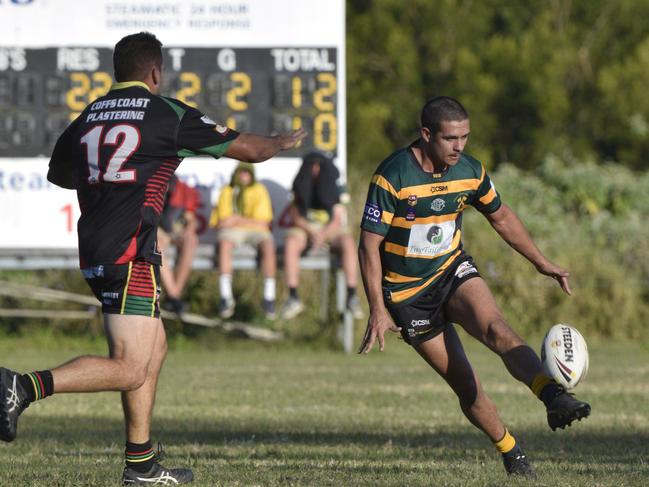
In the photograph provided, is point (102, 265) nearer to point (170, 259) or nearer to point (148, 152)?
point (148, 152)

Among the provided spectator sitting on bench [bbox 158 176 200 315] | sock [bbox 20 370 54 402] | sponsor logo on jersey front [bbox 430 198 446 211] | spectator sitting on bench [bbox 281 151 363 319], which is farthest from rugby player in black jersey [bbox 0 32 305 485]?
spectator sitting on bench [bbox 158 176 200 315]

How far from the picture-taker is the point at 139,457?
21.6ft

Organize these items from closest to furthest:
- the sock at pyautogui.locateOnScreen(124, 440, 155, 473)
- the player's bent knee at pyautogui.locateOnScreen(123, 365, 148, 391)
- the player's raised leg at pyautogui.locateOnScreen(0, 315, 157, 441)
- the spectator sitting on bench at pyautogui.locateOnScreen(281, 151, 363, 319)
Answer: the player's raised leg at pyautogui.locateOnScreen(0, 315, 157, 441) → the player's bent knee at pyautogui.locateOnScreen(123, 365, 148, 391) → the sock at pyautogui.locateOnScreen(124, 440, 155, 473) → the spectator sitting on bench at pyautogui.locateOnScreen(281, 151, 363, 319)

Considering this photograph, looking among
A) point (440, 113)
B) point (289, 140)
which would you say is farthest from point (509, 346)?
point (289, 140)

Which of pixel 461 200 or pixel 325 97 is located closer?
pixel 461 200

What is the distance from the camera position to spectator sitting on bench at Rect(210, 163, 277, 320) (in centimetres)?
1738

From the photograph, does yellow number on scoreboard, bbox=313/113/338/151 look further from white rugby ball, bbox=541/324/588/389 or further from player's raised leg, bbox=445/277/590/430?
white rugby ball, bbox=541/324/588/389

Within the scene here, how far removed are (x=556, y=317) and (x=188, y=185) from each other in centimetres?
637

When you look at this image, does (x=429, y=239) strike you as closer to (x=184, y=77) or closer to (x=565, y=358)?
(x=565, y=358)

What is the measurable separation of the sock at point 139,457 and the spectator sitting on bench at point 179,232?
10.7 metres

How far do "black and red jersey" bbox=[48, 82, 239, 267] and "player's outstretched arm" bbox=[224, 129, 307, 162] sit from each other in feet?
0.13

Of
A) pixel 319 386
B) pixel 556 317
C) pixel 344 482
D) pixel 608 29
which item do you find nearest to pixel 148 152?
pixel 344 482

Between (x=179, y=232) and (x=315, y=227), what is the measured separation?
1.75 meters

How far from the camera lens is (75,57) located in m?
17.6
